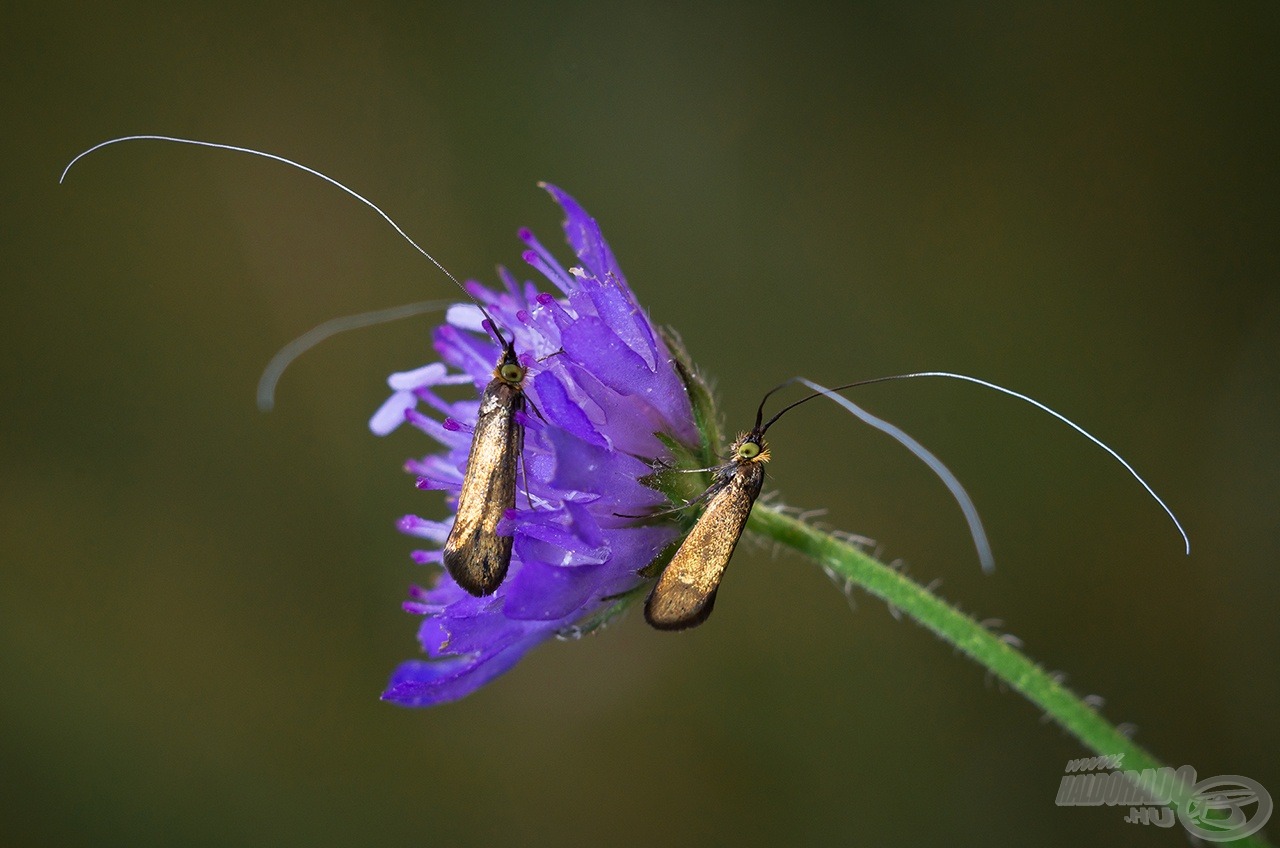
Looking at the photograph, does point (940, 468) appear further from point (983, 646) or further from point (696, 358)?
point (696, 358)

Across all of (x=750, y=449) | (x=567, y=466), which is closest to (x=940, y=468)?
(x=750, y=449)

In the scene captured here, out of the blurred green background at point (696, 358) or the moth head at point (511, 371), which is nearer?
the moth head at point (511, 371)

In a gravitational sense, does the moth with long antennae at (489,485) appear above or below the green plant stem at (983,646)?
above

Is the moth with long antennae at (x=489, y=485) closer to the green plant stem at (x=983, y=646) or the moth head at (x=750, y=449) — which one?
the moth head at (x=750, y=449)

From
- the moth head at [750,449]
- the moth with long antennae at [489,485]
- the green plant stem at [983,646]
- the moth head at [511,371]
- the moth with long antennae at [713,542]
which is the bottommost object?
the green plant stem at [983,646]

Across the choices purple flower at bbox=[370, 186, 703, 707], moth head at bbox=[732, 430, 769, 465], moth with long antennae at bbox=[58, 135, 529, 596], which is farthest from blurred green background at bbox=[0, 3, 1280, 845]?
moth with long antennae at bbox=[58, 135, 529, 596]

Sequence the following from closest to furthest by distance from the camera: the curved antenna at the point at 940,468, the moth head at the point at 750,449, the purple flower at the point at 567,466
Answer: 1. the curved antenna at the point at 940,468
2. the purple flower at the point at 567,466
3. the moth head at the point at 750,449

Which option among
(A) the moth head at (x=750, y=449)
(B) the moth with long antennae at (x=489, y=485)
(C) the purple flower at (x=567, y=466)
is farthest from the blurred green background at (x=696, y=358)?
(B) the moth with long antennae at (x=489, y=485)
